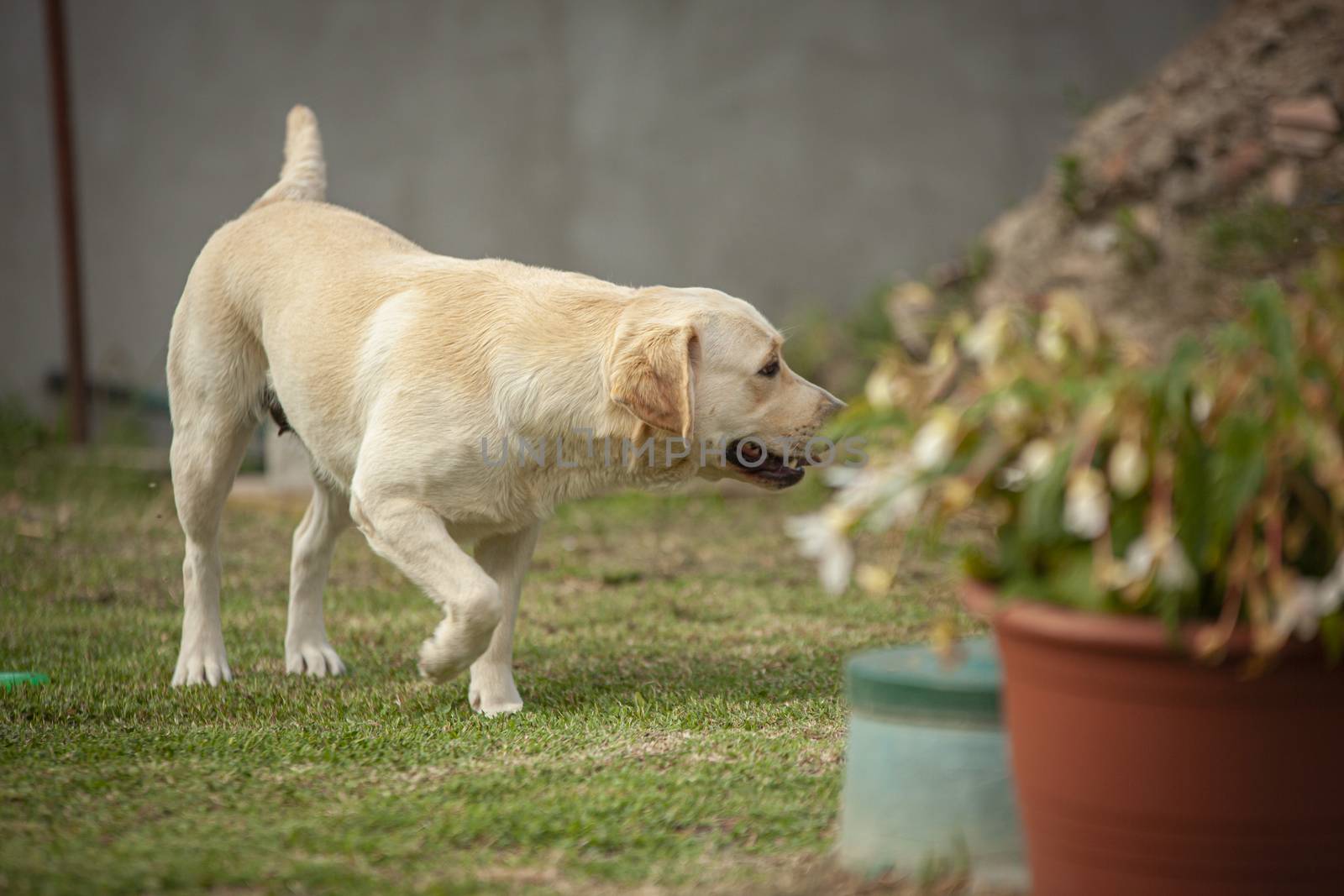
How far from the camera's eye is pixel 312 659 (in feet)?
14.6

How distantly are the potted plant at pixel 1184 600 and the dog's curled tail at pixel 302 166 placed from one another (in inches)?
130

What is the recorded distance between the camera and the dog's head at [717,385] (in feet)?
11.6

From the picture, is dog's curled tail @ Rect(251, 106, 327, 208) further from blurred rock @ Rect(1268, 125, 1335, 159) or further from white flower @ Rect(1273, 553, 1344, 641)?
blurred rock @ Rect(1268, 125, 1335, 159)

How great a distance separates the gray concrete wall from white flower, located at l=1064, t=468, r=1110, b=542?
25.2ft

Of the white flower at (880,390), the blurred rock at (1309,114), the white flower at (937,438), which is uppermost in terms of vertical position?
the blurred rock at (1309,114)

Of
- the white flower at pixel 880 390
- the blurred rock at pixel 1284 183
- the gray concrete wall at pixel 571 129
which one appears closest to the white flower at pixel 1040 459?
the white flower at pixel 880 390

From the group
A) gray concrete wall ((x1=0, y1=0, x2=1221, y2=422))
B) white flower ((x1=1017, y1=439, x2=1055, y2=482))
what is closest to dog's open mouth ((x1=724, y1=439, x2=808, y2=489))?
white flower ((x1=1017, y1=439, x2=1055, y2=482))

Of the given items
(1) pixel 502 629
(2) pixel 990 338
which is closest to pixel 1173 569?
(2) pixel 990 338

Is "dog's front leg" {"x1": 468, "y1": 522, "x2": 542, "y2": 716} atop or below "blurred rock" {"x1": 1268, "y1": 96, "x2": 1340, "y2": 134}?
below

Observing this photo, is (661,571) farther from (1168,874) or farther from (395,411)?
(1168,874)

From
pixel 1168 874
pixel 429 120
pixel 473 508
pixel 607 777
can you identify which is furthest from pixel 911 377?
pixel 429 120

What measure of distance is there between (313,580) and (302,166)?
148 cm

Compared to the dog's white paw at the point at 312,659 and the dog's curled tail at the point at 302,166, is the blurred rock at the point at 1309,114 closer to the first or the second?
the dog's curled tail at the point at 302,166

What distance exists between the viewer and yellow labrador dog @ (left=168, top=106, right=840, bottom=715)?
12.0ft
